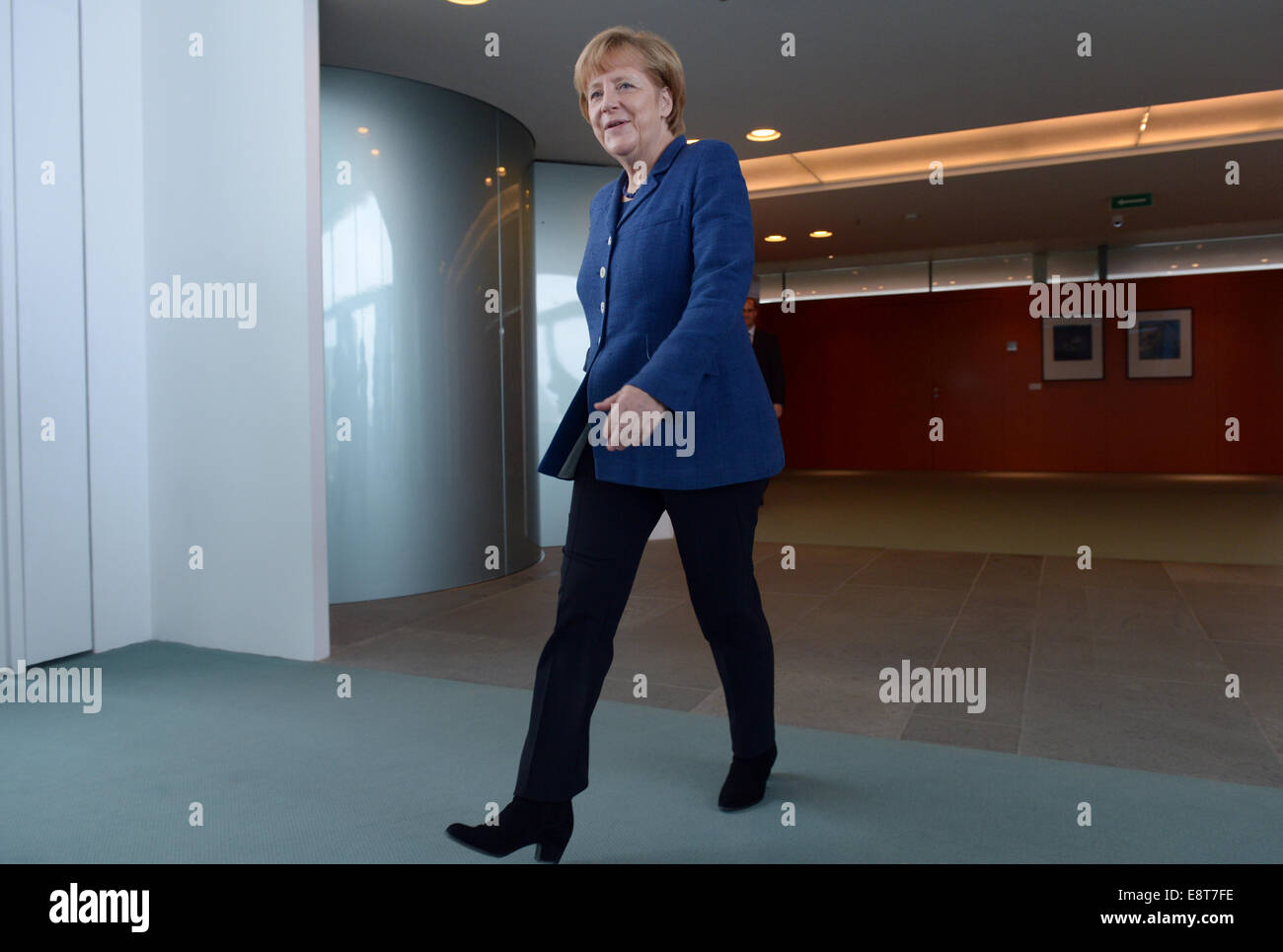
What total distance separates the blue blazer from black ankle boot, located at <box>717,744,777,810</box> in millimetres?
650

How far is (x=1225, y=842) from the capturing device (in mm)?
1786

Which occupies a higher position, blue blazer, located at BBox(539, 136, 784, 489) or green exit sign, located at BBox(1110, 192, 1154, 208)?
green exit sign, located at BBox(1110, 192, 1154, 208)

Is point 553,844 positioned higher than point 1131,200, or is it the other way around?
point 1131,200

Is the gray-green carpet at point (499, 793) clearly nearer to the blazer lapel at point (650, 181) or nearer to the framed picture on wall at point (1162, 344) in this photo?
the blazer lapel at point (650, 181)

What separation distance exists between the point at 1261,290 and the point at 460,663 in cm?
1088

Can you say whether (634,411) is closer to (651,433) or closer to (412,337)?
(651,433)

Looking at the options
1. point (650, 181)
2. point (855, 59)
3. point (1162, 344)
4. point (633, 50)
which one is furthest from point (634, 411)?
point (1162, 344)

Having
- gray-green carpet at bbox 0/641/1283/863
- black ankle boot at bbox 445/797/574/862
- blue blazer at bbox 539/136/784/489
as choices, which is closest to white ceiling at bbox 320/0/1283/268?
blue blazer at bbox 539/136/784/489

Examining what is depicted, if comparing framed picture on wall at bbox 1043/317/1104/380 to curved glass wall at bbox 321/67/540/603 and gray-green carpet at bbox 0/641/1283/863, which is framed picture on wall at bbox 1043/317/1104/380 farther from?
gray-green carpet at bbox 0/641/1283/863

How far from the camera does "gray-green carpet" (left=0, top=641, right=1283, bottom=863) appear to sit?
178 centimetres

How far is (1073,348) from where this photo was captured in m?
11.2

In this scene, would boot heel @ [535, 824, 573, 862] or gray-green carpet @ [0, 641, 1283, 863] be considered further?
gray-green carpet @ [0, 641, 1283, 863]

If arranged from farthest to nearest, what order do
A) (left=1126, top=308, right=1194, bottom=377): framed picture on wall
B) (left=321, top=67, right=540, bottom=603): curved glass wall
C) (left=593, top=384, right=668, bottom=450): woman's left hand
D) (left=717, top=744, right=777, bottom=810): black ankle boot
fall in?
(left=1126, top=308, right=1194, bottom=377): framed picture on wall < (left=321, top=67, right=540, bottom=603): curved glass wall < (left=717, top=744, right=777, bottom=810): black ankle boot < (left=593, top=384, right=668, bottom=450): woman's left hand

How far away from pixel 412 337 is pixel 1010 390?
29.7ft
